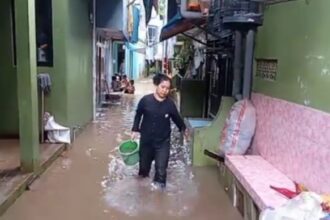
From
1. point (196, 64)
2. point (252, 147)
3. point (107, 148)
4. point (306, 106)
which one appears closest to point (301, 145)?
point (306, 106)

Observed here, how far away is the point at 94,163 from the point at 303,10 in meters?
3.82

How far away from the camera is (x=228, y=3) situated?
5.27 metres

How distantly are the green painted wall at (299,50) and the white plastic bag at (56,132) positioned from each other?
3.46 metres

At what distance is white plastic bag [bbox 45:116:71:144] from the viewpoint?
730 centimetres

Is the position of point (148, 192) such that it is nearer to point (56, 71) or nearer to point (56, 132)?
point (56, 132)

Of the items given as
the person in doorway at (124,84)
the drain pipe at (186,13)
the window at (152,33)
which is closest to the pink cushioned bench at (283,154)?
→ the drain pipe at (186,13)

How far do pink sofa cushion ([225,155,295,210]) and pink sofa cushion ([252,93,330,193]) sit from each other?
10 centimetres

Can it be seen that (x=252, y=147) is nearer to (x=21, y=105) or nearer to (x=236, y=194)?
(x=236, y=194)

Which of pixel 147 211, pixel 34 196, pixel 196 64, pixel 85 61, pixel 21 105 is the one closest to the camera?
pixel 147 211

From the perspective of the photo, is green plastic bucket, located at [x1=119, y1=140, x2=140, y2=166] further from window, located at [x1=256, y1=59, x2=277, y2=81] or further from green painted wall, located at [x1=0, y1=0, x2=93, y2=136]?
green painted wall, located at [x1=0, y1=0, x2=93, y2=136]

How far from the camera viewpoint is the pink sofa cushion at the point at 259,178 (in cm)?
357

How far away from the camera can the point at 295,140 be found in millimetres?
4125

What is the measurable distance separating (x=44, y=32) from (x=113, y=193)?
12.1 feet

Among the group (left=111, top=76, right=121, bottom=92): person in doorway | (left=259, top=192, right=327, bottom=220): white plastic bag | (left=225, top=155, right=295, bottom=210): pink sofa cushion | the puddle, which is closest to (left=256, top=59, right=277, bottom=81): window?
(left=225, top=155, right=295, bottom=210): pink sofa cushion
